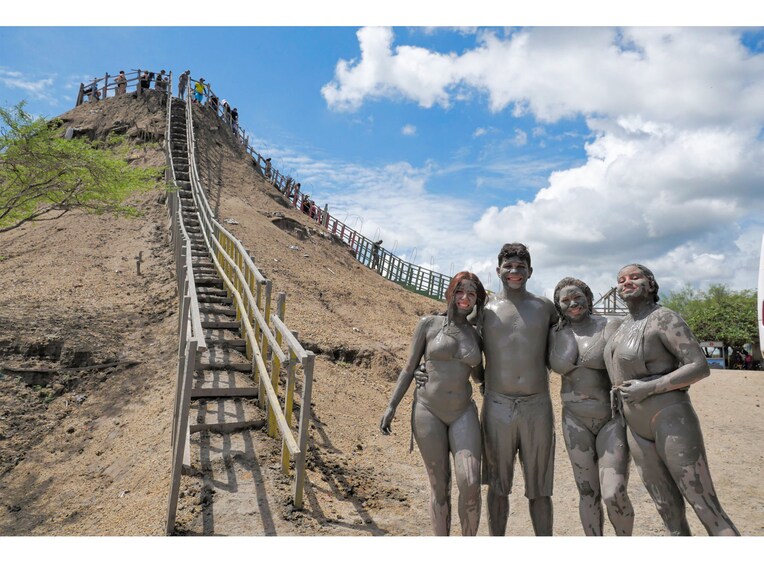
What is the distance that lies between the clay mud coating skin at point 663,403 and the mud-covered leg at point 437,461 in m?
1.05

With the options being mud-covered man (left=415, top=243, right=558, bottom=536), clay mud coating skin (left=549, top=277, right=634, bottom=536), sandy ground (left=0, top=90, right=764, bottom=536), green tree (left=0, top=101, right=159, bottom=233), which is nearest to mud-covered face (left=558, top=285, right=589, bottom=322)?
clay mud coating skin (left=549, top=277, right=634, bottom=536)

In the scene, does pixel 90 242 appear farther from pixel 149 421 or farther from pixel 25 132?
pixel 149 421

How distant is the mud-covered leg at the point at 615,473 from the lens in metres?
3.05

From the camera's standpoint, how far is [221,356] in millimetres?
7070

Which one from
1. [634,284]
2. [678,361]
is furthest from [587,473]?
[634,284]

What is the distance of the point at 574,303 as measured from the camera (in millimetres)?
3320

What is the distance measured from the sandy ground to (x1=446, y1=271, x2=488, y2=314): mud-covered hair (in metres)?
2.00

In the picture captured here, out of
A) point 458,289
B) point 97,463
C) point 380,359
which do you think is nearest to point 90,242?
point 380,359

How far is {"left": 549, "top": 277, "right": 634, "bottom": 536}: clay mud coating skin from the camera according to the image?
311 cm

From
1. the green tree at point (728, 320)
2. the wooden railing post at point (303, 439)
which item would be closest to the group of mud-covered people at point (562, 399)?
the wooden railing post at point (303, 439)

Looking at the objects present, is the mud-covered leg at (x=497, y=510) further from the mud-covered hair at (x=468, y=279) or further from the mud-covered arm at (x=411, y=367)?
the mud-covered hair at (x=468, y=279)

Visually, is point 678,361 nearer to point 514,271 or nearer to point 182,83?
point 514,271

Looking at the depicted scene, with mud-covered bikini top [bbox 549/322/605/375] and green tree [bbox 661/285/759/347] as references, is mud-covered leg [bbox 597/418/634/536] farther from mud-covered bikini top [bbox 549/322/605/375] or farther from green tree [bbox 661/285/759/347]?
green tree [bbox 661/285/759/347]

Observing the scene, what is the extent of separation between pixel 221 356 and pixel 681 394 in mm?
5452
